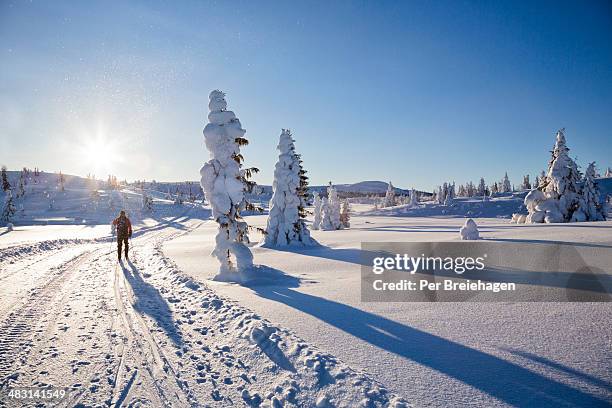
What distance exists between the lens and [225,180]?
497 inches

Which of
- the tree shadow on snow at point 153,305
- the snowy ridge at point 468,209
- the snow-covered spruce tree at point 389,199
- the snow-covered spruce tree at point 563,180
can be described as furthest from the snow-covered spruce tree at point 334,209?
the snow-covered spruce tree at point 389,199

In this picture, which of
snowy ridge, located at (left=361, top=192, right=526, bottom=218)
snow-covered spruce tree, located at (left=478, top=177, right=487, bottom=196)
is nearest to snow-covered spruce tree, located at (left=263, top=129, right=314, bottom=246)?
snowy ridge, located at (left=361, top=192, right=526, bottom=218)

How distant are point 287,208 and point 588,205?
35.6 m

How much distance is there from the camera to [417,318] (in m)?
6.53

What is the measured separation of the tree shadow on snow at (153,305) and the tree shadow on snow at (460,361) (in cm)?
297

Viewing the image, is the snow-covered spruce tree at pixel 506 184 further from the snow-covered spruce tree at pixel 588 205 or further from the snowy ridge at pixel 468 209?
the snow-covered spruce tree at pixel 588 205

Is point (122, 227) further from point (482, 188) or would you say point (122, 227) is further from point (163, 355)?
point (482, 188)

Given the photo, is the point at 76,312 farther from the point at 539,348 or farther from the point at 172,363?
the point at 539,348

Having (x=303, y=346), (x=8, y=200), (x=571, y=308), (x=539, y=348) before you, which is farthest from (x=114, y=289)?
(x=8, y=200)

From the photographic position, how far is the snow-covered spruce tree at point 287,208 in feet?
76.4

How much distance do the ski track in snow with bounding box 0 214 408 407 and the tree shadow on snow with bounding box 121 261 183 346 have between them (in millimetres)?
25

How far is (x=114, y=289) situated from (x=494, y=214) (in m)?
101

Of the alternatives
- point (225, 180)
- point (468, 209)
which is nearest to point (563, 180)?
point (225, 180)

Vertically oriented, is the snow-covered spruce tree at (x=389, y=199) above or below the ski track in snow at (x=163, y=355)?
above
